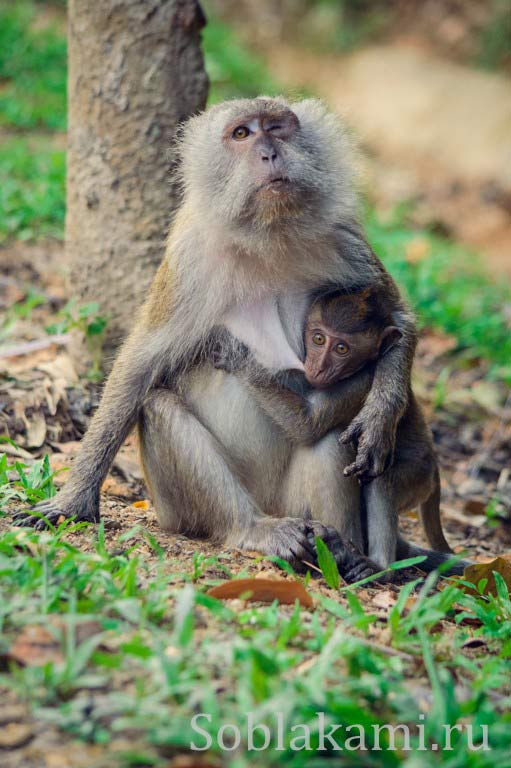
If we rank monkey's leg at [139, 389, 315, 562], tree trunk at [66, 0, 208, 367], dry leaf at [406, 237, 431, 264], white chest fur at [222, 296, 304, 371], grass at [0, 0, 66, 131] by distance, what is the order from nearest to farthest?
monkey's leg at [139, 389, 315, 562] → white chest fur at [222, 296, 304, 371] → tree trunk at [66, 0, 208, 367] → dry leaf at [406, 237, 431, 264] → grass at [0, 0, 66, 131]

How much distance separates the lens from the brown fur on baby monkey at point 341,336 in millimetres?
4102

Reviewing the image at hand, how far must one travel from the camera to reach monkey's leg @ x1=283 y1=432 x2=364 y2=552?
13.6 ft

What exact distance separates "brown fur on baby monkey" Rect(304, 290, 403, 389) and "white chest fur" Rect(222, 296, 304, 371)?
0.30 ft

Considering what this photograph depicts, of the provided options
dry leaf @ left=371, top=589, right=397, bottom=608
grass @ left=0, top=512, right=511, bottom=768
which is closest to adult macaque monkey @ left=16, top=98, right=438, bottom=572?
dry leaf @ left=371, top=589, right=397, bottom=608

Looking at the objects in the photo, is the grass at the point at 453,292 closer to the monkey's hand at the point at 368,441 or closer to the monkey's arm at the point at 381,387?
the monkey's arm at the point at 381,387

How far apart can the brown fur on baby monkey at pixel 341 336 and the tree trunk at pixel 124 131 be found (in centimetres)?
A: 159

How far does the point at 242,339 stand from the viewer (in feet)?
13.9

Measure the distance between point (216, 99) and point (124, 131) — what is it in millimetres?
6366

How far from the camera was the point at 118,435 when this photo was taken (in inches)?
165

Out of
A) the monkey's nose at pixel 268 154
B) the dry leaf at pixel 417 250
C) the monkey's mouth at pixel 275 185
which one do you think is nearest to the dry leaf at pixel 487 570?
the monkey's mouth at pixel 275 185

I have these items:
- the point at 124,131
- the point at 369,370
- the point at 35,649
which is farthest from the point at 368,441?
the point at 124,131

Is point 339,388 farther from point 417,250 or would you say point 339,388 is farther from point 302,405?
point 417,250

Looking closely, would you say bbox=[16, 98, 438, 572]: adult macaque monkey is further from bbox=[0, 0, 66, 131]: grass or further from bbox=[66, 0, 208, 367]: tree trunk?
bbox=[0, 0, 66, 131]: grass

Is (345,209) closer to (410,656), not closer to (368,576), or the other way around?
(368,576)
